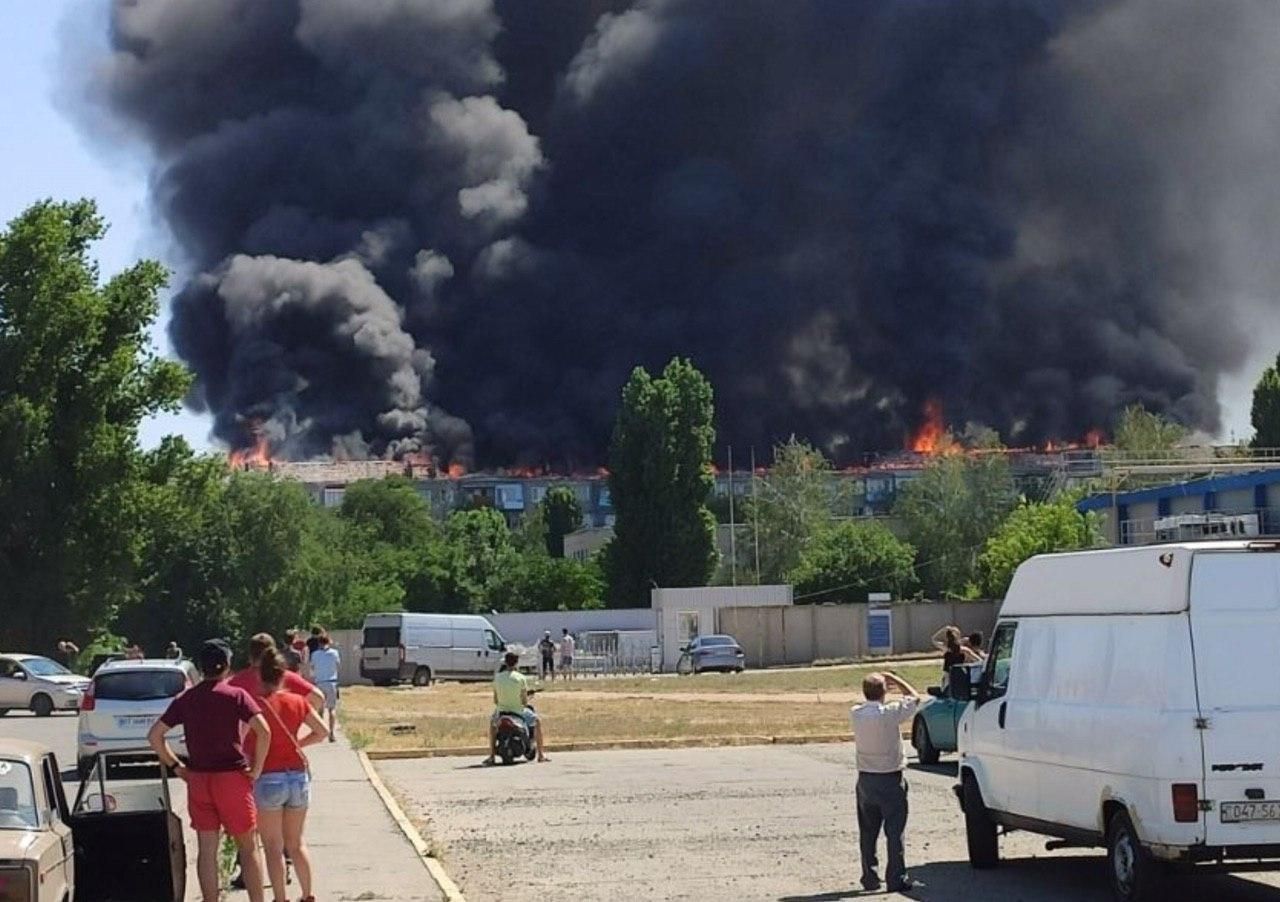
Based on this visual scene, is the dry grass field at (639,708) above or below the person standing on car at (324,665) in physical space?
below

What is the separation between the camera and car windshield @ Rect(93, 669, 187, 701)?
997 inches

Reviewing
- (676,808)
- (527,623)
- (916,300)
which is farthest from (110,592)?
(916,300)

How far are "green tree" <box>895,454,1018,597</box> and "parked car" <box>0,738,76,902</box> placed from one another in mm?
95287

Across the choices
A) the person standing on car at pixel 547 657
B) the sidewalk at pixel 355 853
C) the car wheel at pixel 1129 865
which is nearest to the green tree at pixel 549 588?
the person standing on car at pixel 547 657

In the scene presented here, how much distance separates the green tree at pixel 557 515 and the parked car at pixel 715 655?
7592 centimetres

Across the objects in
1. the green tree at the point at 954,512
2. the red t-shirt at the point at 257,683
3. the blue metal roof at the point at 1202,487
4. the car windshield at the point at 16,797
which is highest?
the green tree at the point at 954,512

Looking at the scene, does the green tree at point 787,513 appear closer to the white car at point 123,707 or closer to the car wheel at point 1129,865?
the white car at point 123,707

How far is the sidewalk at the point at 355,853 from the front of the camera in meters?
14.3

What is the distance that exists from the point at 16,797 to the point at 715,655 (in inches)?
2080

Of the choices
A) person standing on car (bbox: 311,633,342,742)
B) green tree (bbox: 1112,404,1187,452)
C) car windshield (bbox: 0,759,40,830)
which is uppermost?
green tree (bbox: 1112,404,1187,452)

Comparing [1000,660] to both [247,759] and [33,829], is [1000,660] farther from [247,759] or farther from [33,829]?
[33,829]

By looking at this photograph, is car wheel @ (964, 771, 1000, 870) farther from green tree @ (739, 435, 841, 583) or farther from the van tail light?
green tree @ (739, 435, 841, 583)

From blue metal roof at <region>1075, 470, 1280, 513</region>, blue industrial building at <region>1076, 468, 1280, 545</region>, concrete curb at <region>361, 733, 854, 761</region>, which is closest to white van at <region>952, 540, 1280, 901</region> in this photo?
concrete curb at <region>361, 733, 854, 761</region>

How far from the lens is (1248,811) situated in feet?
39.3
